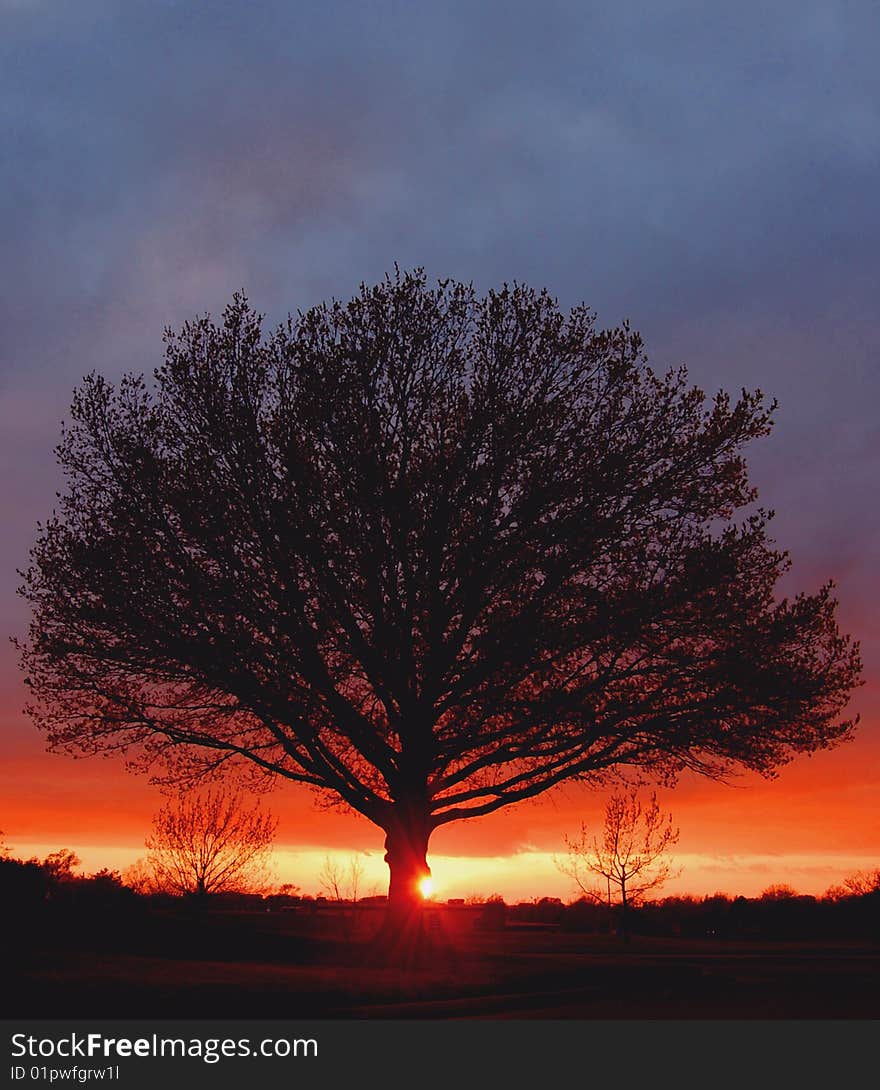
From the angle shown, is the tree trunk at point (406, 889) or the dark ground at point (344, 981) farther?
the tree trunk at point (406, 889)

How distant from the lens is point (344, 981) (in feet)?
59.1

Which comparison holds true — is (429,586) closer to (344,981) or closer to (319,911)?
(344,981)

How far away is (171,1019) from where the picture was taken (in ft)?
44.5

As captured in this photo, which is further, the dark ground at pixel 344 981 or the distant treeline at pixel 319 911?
the distant treeline at pixel 319 911

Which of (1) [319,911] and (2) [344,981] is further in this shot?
(1) [319,911]

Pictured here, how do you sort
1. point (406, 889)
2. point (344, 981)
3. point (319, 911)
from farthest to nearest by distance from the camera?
point (319, 911), point (406, 889), point (344, 981)

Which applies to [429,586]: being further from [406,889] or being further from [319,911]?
[319,911]

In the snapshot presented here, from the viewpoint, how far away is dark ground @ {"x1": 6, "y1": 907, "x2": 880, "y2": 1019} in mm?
14766

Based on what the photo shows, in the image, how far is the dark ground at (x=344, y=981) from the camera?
14.8 meters

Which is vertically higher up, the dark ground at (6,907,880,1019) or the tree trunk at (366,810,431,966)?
the tree trunk at (366,810,431,966)

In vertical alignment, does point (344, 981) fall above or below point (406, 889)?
below

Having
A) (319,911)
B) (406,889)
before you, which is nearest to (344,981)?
(406,889)

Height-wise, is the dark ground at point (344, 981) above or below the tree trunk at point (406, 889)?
below

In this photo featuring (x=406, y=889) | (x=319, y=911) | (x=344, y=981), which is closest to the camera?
(x=344, y=981)
